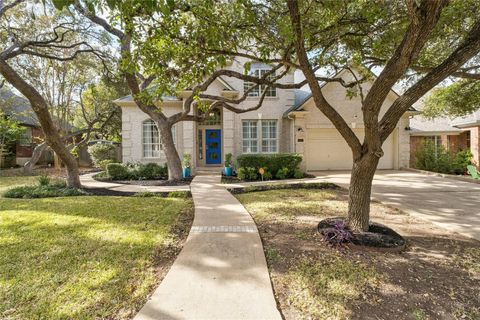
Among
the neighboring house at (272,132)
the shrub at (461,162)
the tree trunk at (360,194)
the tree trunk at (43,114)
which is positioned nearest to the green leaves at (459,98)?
the neighboring house at (272,132)

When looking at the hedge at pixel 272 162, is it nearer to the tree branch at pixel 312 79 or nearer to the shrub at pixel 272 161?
the shrub at pixel 272 161

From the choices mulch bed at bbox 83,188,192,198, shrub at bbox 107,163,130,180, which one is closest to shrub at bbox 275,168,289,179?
mulch bed at bbox 83,188,192,198

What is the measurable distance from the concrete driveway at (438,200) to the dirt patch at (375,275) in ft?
2.48

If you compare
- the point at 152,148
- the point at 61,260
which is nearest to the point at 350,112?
the point at 152,148

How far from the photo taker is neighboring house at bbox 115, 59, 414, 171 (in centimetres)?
1446

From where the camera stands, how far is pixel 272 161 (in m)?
12.6

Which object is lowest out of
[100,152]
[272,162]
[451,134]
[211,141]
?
[272,162]

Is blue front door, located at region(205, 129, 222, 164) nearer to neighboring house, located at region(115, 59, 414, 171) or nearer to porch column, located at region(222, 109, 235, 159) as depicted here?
neighboring house, located at region(115, 59, 414, 171)

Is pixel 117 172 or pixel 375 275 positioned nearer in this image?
pixel 375 275

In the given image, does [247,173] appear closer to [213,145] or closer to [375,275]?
[213,145]

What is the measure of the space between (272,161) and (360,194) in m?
8.13

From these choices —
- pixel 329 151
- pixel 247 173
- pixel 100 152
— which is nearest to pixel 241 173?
pixel 247 173

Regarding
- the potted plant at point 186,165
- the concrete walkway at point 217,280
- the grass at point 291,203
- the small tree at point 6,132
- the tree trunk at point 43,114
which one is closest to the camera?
the concrete walkway at point 217,280

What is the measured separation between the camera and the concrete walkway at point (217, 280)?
8.24 feet
